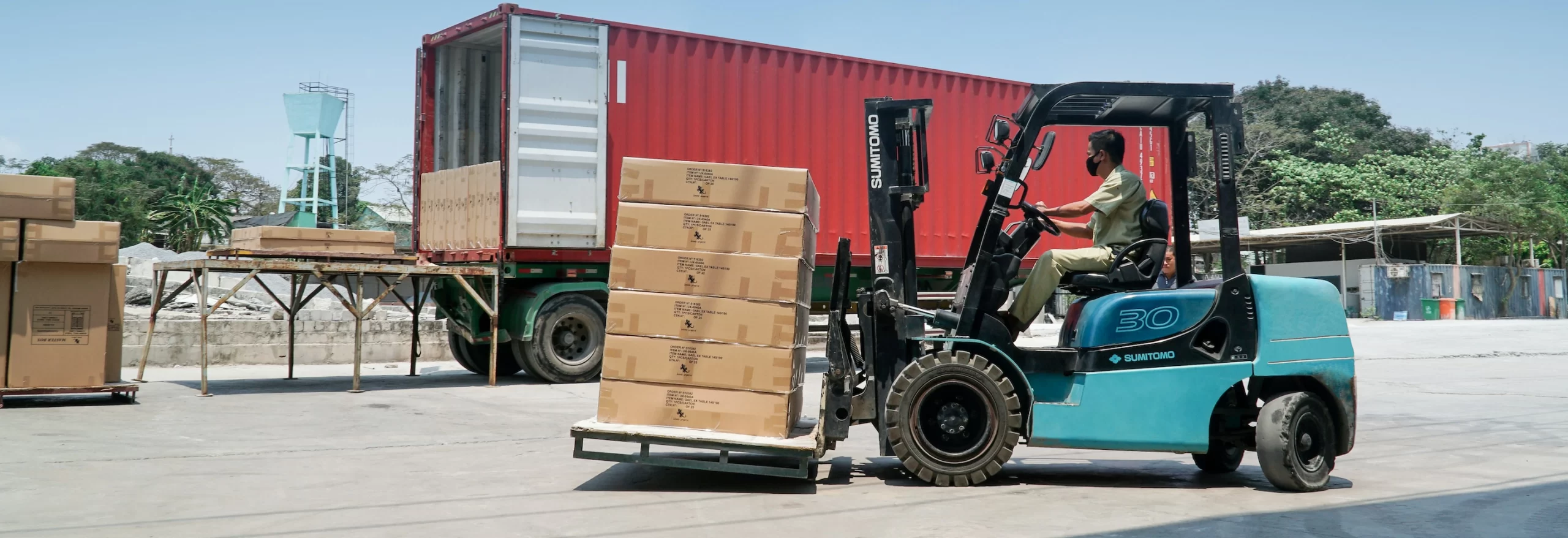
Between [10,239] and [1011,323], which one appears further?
[10,239]

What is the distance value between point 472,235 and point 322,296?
16.2 metres

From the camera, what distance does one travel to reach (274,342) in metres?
16.1

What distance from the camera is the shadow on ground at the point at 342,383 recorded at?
11.6 metres

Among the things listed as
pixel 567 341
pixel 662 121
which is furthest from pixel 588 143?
pixel 567 341

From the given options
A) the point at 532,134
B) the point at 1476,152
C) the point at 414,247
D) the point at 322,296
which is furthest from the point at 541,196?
the point at 1476,152

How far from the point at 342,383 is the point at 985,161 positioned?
9.72m

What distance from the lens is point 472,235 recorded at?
1231 cm

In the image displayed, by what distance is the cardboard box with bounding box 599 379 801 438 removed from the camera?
5.51 meters

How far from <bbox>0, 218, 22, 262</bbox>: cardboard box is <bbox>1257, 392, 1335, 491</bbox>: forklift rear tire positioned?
9750mm

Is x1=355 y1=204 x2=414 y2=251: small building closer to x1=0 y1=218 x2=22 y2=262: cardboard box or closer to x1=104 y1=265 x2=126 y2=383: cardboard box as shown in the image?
x1=104 y1=265 x2=126 y2=383: cardboard box

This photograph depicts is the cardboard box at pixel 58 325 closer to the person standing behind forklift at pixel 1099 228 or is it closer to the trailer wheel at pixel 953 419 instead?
the trailer wheel at pixel 953 419

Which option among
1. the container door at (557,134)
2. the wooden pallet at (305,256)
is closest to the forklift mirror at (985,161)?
the container door at (557,134)

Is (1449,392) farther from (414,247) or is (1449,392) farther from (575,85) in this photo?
(414,247)

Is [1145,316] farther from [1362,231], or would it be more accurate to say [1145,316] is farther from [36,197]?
[1362,231]
